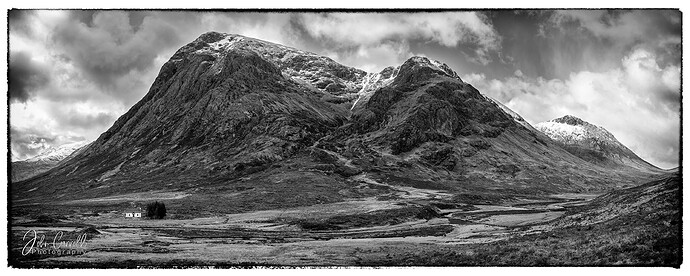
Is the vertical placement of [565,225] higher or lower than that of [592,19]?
lower

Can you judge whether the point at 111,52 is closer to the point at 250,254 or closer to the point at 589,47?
the point at 250,254

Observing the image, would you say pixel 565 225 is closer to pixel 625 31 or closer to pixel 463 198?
pixel 625 31

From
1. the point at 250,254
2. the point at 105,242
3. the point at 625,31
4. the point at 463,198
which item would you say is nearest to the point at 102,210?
the point at 105,242

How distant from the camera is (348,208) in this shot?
449 ft

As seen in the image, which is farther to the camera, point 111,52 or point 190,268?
point 111,52

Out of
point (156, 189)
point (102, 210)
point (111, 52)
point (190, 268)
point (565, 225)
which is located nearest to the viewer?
point (190, 268)

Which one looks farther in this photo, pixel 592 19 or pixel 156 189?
pixel 156 189

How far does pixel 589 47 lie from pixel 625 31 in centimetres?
601

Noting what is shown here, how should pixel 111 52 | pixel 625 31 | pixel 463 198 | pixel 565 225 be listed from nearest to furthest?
pixel 625 31, pixel 565 225, pixel 111 52, pixel 463 198

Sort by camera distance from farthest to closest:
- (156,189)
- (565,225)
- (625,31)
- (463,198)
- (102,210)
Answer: (156,189), (463,198), (102,210), (565,225), (625,31)

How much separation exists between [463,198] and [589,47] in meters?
125

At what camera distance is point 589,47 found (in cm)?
5378

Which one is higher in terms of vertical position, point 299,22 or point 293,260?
point 299,22

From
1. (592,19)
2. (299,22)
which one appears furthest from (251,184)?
(592,19)
